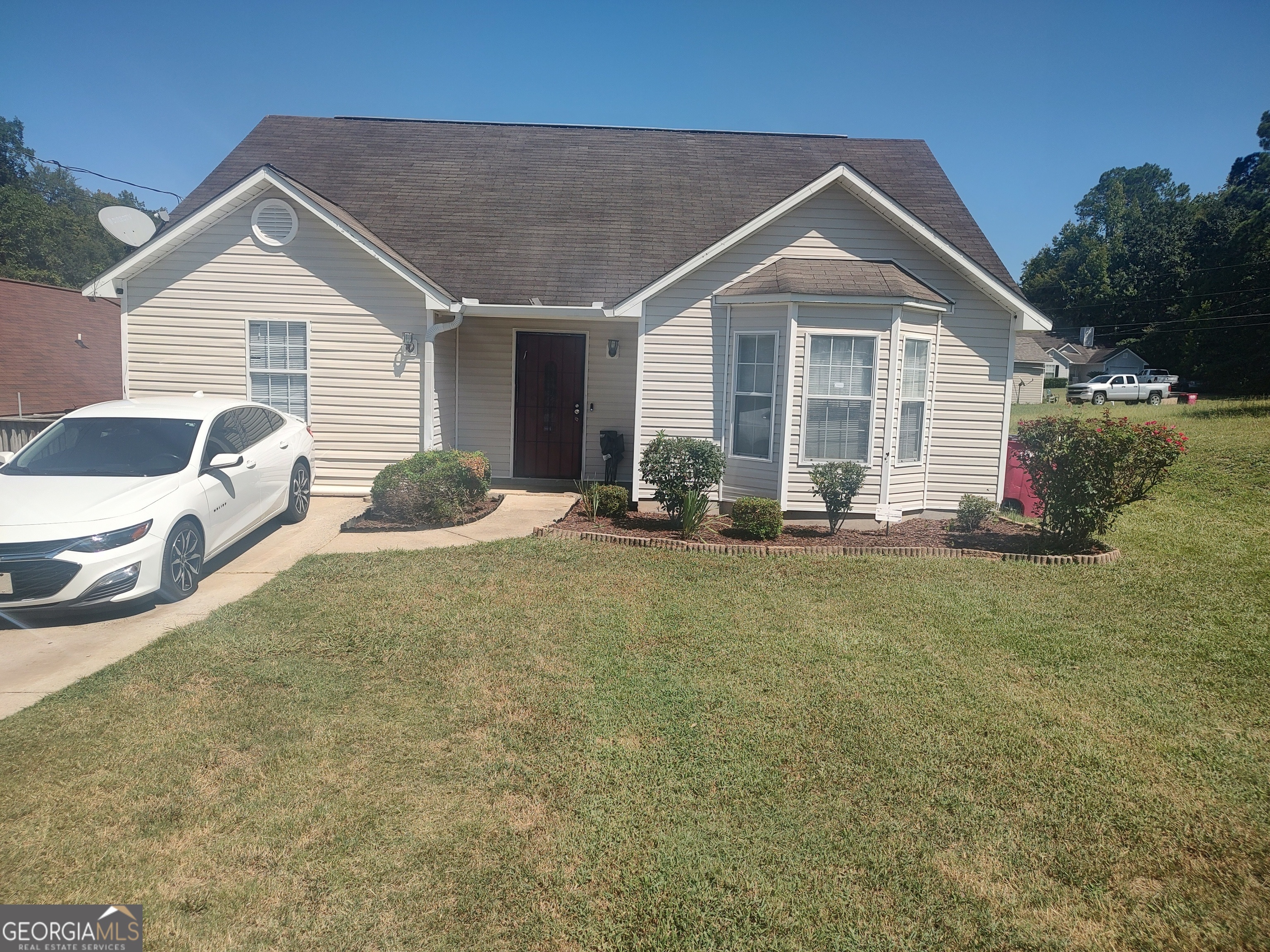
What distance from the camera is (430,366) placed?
11.6 meters

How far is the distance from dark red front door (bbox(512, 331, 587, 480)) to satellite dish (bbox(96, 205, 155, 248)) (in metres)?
5.87

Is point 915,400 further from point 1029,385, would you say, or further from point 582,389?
point 1029,385

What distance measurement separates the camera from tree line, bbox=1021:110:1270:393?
51.2m

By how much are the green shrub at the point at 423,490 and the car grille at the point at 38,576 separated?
4.07 metres

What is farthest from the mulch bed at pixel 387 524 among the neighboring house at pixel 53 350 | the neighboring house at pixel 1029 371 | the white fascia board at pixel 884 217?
the neighboring house at pixel 1029 371

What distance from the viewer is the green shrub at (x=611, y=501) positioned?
421 inches

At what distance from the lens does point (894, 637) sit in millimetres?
6621

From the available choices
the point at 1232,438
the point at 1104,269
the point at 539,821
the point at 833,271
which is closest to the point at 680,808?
the point at 539,821

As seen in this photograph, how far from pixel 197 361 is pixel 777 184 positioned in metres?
10.6

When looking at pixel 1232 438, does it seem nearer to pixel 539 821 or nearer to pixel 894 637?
pixel 894 637

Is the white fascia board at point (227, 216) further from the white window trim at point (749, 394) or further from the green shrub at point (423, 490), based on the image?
the white window trim at point (749, 394)

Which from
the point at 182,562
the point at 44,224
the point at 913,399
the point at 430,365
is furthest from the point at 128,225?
the point at 44,224

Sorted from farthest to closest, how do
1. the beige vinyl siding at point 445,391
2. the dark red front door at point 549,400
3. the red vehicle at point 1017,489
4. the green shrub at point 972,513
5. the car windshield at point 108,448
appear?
the dark red front door at point 549,400 < the beige vinyl siding at point 445,391 < the red vehicle at point 1017,489 < the green shrub at point 972,513 < the car windshield at point 108,448

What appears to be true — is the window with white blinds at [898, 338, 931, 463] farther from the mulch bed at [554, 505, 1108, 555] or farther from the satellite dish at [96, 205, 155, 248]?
the satellite dish at [96, 205, 155, 248]
